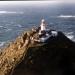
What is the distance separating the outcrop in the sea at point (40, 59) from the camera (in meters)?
25.9

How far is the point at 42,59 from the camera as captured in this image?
86.7 feet

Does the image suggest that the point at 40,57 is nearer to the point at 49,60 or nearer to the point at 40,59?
the point at 40,59

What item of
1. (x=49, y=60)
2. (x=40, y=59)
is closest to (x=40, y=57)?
(x=40, y=59)

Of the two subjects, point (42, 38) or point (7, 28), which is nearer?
point (42, 38)

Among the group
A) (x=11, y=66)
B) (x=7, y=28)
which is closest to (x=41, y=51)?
(x=11, y=66)

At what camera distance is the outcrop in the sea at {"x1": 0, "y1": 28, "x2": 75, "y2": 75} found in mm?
25938

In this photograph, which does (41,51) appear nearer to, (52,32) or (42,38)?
(42,38)

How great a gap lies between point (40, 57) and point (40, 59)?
148 mm

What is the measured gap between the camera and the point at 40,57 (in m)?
26.5

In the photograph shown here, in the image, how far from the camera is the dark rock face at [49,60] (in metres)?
25.9

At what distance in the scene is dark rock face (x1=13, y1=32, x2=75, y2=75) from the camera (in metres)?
25.9

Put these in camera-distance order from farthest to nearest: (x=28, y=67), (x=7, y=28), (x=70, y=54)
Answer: (x=7, y=28), (x=70, y=54), (x=28, y=67)

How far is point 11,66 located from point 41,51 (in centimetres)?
219

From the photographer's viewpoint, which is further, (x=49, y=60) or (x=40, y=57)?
(x=49, y=60)
